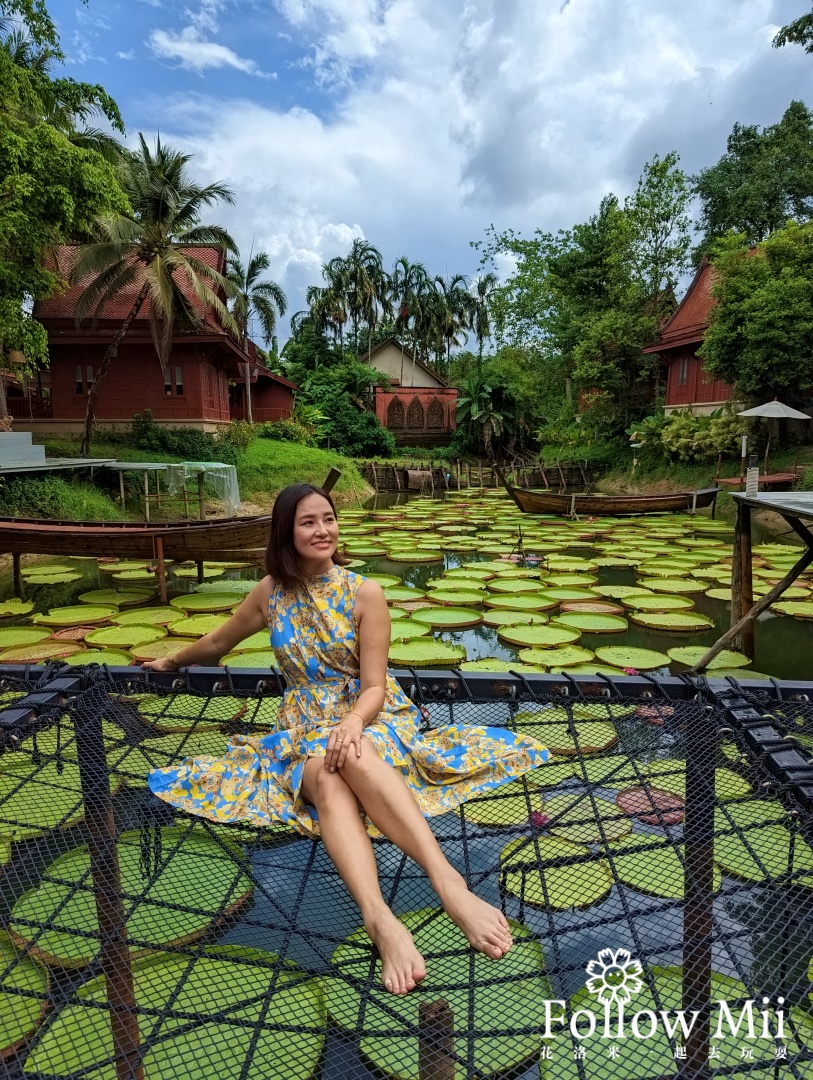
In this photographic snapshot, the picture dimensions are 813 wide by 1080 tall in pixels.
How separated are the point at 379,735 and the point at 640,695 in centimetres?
87

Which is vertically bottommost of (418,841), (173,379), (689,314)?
(418,841)

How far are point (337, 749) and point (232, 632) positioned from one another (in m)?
0.76

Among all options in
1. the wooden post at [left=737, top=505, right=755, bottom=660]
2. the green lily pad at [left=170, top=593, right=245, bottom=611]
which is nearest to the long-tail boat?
the green lily pad at [left=170, top=593, right=245, bottom=611]

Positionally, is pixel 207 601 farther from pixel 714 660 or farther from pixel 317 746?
pixel 317 746

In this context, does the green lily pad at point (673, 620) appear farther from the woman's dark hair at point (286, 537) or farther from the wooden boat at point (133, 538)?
the woman's dark hair at point (286, 537)

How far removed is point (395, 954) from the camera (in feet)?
4.05

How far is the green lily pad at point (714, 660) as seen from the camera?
4590 mm

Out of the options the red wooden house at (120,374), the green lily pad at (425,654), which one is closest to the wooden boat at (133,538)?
the green lily pad at (425,654)

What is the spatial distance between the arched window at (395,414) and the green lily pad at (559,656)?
22.7 metres

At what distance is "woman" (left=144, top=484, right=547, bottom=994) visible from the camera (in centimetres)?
142

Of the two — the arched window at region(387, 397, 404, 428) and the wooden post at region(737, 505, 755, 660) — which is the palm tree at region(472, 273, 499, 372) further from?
the wooden post at region(737, 505, 755, 660)

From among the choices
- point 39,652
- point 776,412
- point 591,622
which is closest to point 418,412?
point 776,412

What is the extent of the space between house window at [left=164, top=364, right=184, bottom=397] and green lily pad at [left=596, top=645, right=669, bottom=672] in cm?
1390

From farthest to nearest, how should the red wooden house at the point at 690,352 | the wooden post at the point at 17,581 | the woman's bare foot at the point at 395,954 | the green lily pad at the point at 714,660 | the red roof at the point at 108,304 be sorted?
the red wooden house at the point at 690,352, the red roof at the point at 108,304, the wooden post at the point at 17,581, the green lily pad at the point at 714,660, the woman's bare foot at the point at 395,954
